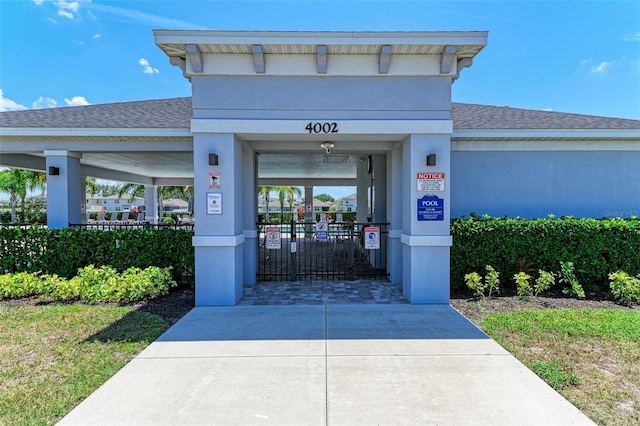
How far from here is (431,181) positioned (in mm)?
5812

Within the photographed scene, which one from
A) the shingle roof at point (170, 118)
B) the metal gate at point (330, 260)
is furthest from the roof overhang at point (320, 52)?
the metal gate at point (330, 260)

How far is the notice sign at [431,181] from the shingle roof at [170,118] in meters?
2.54

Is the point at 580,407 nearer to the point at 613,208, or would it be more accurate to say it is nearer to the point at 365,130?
the point at 365,130

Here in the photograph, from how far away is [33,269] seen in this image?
712cm

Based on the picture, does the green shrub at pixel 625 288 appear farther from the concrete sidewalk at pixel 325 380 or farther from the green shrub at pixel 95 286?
the green shrub at pixel 95 286

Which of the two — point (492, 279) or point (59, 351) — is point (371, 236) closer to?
point (492, 279)

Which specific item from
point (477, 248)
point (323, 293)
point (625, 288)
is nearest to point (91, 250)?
point (323, 293)

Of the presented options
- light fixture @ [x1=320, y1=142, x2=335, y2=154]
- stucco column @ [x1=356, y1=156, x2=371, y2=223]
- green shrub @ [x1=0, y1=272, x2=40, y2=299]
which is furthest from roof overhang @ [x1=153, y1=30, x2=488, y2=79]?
green shrub @ [x1=0, y1=272, x2=40, y2=299]

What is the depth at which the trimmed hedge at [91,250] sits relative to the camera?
6957 mm

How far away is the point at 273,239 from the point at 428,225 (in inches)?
127

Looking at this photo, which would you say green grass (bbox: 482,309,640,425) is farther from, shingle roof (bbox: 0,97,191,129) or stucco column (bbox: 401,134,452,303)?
shingle roof (bbox: 0,97,191,129)

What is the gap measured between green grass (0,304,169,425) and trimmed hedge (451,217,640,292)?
5380mm

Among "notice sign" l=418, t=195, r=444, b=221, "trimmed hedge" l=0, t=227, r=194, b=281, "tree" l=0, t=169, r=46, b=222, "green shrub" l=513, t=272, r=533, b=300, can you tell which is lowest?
"green shrub" l=513, t=272, r=533, b=300

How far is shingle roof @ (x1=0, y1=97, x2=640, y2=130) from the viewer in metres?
8.04
